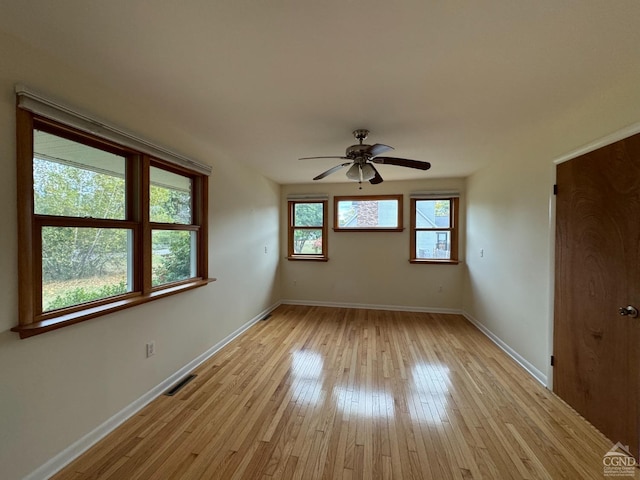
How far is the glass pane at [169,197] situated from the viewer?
2389 millimetres

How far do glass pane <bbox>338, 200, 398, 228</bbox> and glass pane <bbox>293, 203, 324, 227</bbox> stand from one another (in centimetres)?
41

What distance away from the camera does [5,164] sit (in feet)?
4.44

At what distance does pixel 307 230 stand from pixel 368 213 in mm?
1221

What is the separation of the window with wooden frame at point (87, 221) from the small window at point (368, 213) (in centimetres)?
300

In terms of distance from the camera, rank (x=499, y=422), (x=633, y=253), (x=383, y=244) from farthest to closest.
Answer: (x=383, y=244)
(x=499, y=422)
(x=633, y=253)

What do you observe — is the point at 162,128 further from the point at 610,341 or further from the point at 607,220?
the point at 610,341

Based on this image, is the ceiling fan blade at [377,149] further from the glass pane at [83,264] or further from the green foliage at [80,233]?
the glass pane at [83,264]

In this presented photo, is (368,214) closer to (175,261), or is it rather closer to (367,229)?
(367,229)

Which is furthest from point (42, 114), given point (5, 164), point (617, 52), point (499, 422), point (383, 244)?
point (383, 244)

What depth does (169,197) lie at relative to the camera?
2578mm

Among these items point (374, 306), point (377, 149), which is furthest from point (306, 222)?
point (377, 149)

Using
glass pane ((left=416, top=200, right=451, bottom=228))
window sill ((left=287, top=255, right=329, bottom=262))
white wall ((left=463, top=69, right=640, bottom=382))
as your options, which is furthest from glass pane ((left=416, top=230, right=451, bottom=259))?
window sill ((left=287, top=255, right=329, bottom=262))

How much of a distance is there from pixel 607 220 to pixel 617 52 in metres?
1.01

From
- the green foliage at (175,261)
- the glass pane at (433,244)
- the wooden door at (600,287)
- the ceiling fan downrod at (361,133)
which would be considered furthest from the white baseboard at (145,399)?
the ceiling fan downrod at (361,133)
